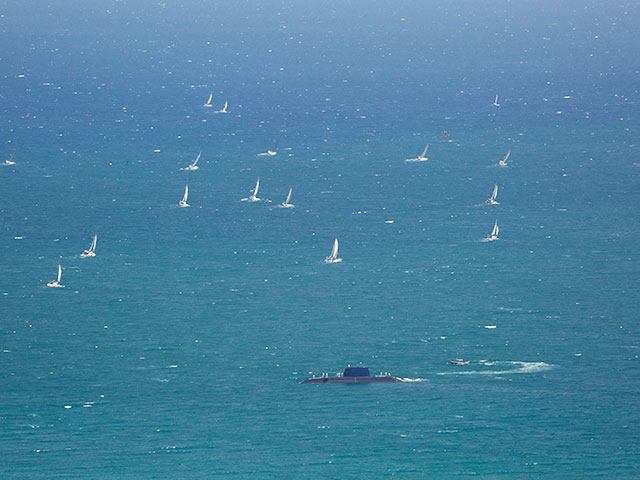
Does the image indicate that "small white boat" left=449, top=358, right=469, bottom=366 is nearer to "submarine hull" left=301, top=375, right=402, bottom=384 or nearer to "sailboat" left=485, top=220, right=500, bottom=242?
"submarine hull" left=301, top=375, right=402, bottom=384

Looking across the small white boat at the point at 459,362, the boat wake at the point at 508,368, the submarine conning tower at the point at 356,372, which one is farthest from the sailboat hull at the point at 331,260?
the submarine conning tower at the point at 356,372

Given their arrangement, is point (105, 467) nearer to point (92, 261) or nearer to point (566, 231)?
point (92, 261)

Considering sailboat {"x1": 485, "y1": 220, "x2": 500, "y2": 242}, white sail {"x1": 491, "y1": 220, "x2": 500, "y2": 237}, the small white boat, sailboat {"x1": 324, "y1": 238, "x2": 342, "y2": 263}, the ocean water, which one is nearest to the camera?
the ocean water

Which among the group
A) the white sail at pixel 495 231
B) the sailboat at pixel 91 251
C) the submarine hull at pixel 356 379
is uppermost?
the white sail at pixel 495 231

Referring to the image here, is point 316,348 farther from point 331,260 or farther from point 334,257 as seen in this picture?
point 334,257

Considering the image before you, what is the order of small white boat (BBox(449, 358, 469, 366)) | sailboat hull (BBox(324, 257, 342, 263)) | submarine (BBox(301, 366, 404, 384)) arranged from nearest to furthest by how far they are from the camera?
submarine (BBox(301, 366, 404, 384)), small white boat (BBox(449, 358, 469, 366)), sailboat hull (BBox(324, 257, 342, 263))

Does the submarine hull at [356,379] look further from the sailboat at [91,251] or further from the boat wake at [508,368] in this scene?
the sailboat at [91,251]

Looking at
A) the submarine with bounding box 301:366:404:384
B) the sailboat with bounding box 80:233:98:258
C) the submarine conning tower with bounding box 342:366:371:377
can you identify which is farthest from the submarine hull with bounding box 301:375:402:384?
the sailboat with bounding box 80:233:98:258
